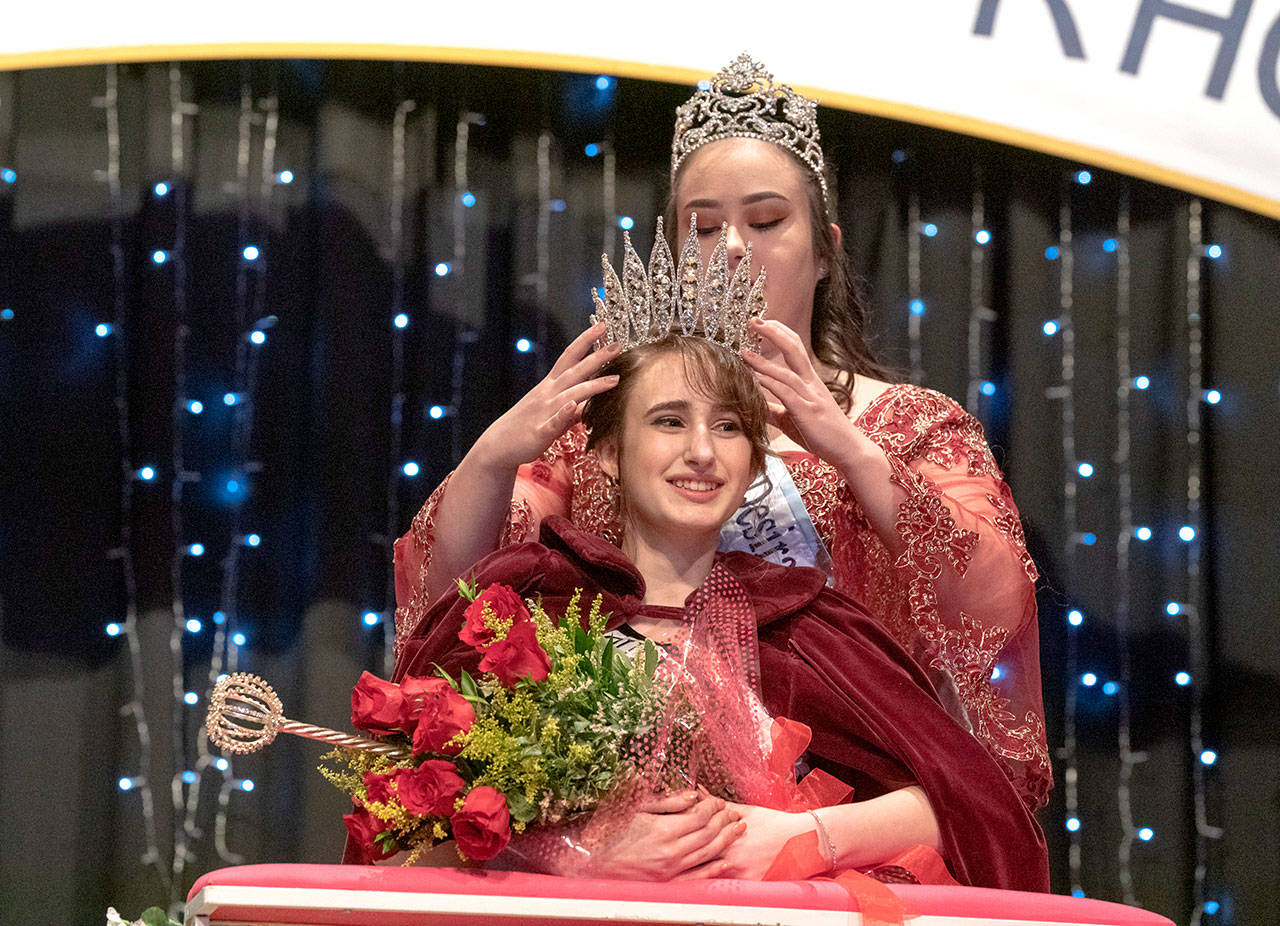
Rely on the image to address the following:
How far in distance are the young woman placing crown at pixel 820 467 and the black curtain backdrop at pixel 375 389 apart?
2.80ft

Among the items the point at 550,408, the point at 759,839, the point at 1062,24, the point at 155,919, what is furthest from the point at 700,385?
the point at 1062,24

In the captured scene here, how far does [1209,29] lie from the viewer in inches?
115

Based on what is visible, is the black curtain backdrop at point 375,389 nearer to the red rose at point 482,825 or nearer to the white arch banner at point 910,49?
the white arch banner at point 910,49

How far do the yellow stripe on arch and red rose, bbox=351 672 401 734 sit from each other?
1.91m

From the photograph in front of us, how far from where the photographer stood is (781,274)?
2.22 metres

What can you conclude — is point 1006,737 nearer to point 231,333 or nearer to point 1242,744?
point 1242,744

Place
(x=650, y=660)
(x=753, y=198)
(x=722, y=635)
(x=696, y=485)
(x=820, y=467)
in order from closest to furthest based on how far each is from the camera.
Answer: (x=650, y=660), (x=722, y=635), (x=696, y=485), (x=820, y=467), (x=753, y=198)

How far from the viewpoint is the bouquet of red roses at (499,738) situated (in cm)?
134

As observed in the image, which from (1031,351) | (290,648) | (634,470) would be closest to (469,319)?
(290,648)

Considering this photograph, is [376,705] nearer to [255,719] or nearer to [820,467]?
[255,719]

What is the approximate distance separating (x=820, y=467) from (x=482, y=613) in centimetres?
79

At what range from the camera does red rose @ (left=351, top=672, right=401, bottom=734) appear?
1.39 metres

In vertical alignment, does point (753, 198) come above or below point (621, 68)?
below

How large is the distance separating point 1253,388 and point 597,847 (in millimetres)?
2195
